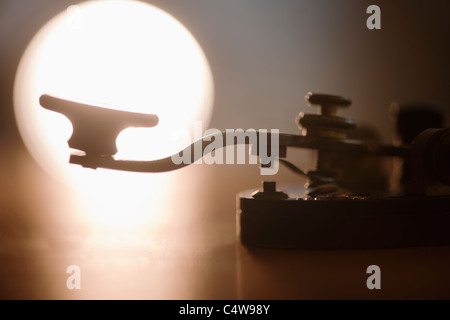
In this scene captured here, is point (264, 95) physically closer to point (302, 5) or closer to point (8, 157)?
point (302, 5)

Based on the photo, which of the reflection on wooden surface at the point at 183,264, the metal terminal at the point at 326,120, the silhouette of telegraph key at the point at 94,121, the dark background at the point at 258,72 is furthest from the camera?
the dark background at the point at 258,72

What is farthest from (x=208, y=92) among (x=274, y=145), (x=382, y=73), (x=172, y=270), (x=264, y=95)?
(x=172, y=270)

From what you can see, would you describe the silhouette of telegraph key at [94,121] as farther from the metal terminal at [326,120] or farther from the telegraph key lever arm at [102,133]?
the metal terminal at [326,120]

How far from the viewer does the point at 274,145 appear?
0.70m

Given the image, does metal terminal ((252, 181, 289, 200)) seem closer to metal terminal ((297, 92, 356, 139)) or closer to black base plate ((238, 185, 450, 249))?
black base plate ((238, 185, 450, 249))

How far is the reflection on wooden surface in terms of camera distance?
0.49 meters

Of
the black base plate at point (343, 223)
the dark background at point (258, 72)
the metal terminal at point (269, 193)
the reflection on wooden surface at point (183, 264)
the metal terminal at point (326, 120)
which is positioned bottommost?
the reflection on wooden surface at point (183, 264)

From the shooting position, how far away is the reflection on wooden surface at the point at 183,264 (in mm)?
486

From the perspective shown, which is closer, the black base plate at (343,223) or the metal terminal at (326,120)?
the black base plate at (343,223)

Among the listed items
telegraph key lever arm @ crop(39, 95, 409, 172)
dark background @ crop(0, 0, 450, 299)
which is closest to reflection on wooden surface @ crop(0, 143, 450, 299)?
dark background @ crop(0, 0, 450, 299)

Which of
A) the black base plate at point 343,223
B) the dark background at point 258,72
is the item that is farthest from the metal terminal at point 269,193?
the dark background at point 258,72

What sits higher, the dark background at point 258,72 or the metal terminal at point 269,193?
the dark background at point 258,72
